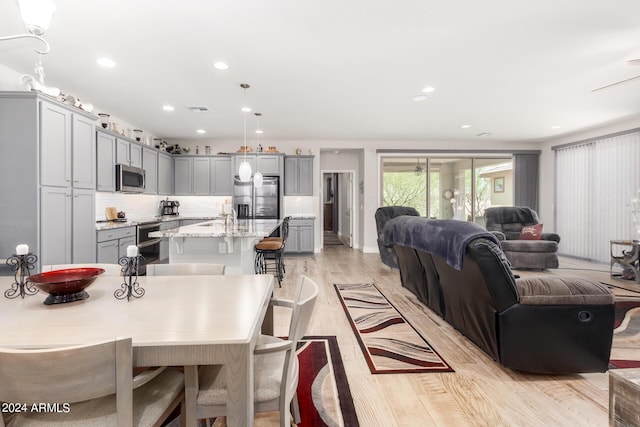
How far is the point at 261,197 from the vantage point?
705 centimetres

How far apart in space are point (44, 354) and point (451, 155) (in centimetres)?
812

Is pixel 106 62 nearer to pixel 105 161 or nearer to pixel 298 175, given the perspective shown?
pixel 105 161

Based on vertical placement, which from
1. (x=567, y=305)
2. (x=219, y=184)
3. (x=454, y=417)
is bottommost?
(x=454, y=417)

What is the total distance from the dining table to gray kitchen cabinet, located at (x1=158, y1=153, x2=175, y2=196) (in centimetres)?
544

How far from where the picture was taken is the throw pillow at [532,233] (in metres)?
5.66

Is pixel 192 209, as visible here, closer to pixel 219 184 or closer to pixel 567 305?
pixel 219 184

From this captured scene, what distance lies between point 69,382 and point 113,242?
4.31m

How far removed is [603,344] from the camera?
2.06m

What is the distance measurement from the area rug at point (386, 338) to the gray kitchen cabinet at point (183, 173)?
15.8 ft

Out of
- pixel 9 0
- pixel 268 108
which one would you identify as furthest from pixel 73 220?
pixel 268 108

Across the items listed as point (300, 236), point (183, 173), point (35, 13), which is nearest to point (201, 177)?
point (183, 173)

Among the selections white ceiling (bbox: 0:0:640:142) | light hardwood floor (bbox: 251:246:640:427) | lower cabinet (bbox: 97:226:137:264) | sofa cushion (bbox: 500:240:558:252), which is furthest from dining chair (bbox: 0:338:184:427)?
sofa cushion (bbox: 500:240:558:252)

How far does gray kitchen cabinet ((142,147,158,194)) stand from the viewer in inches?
235

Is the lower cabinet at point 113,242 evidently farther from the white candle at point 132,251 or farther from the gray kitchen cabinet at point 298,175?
the white candle at point 132,251
